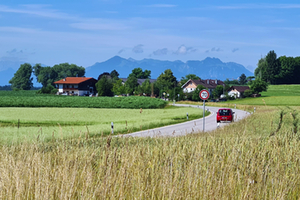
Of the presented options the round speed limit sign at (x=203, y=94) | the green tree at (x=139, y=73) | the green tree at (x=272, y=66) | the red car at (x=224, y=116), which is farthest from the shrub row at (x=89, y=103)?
the green tree at (x=139, y=73)

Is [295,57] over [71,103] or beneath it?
over

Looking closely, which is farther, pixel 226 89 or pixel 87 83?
pixel 87 83

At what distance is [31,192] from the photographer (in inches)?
170

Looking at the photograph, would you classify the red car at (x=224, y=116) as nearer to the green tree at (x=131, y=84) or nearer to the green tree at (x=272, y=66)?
the green tree at (x=131, y=84)

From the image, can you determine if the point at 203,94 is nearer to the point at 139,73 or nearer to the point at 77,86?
the point at 77,86

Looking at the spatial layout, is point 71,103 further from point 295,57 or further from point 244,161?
point 295,57

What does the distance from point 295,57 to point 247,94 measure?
75749mm

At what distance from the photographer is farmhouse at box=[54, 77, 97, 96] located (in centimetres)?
14412

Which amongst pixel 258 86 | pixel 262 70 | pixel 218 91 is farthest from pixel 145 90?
pixel 262 70

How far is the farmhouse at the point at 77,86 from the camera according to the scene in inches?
5674

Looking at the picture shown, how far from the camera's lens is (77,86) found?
472 feet

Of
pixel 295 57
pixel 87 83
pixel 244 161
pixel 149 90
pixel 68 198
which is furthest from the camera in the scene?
pixel 295 57

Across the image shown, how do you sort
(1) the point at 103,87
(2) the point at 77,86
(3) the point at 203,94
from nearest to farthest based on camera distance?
(3) the point at 203,94
(1) the point at 103,87
(2) the point at 77,86

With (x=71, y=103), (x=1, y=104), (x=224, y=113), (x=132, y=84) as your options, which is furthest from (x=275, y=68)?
(x=224, y=113)
